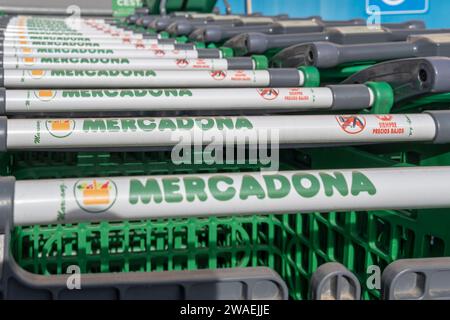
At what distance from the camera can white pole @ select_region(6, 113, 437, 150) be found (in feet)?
3.41

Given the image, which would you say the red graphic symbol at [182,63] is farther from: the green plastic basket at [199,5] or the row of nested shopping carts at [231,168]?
the green plastic basket at [199,5]

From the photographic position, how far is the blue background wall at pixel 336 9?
4.73m

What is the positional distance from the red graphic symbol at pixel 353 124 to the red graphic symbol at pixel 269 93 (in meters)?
0.28

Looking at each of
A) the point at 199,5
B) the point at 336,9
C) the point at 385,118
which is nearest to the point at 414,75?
the point at 385,118

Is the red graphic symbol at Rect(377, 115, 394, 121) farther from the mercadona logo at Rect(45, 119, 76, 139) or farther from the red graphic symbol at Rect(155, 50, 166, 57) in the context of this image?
the red graphic symbol at Rect(155, 50, 166, 57)

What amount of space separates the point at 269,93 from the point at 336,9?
168 inches

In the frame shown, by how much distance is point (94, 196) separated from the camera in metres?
0.77

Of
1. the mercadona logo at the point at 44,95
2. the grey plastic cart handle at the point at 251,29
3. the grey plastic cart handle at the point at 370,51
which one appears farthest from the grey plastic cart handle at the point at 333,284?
the grey plastic cart handle at the point at 251,29

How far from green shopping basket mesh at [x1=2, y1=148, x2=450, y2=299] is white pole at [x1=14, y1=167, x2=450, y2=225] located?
0.42 meters

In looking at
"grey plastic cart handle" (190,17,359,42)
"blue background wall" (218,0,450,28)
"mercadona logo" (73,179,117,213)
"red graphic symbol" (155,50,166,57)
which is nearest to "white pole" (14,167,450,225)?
"mercadona logo" (73,179,117,213)

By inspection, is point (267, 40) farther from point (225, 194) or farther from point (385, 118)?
point (225, 194)
